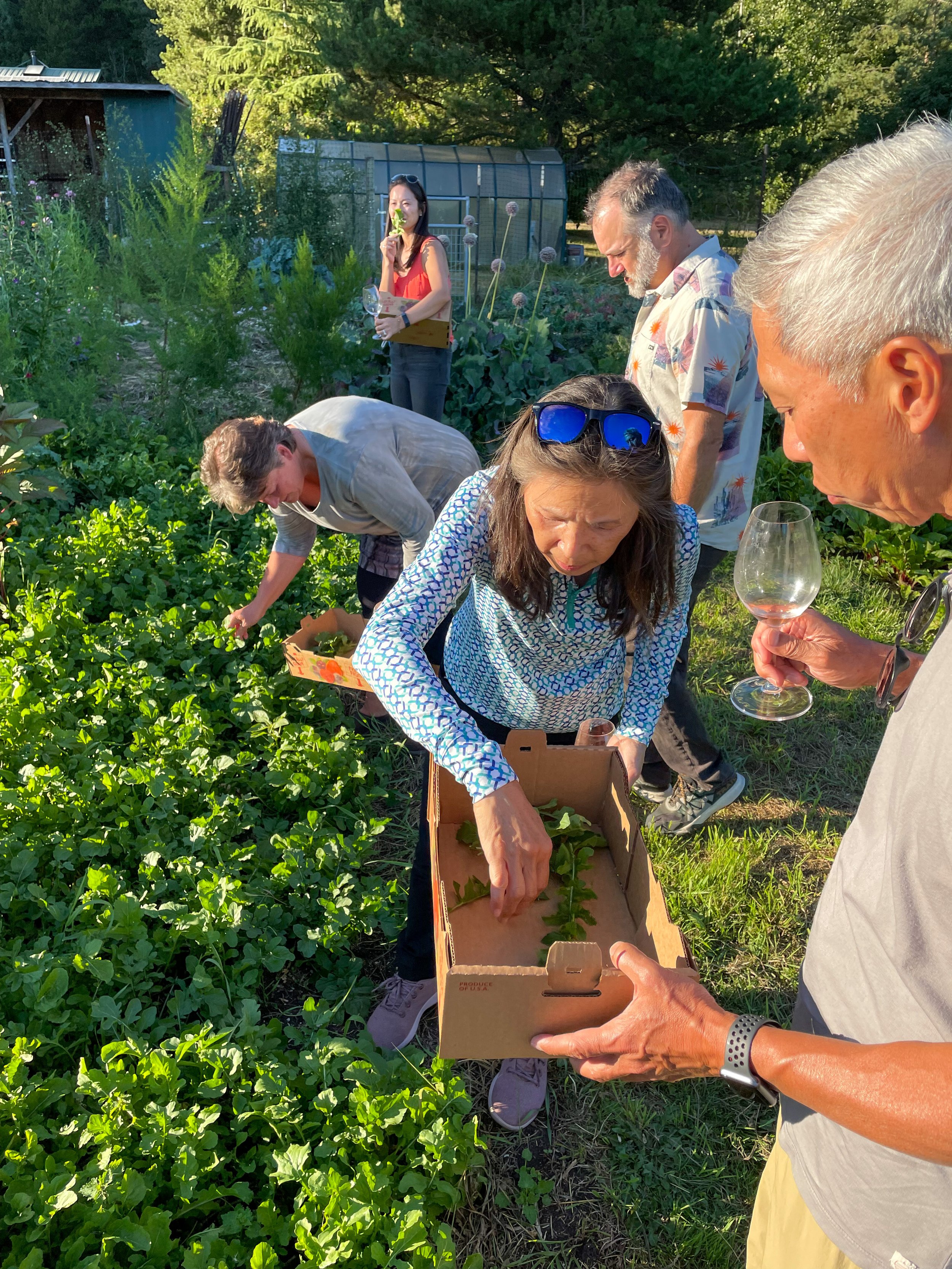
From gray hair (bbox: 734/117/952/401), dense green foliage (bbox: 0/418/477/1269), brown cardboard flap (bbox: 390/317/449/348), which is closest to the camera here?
gray hair (bbox: 734/117/952/401)

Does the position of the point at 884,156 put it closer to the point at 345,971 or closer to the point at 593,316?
the point at 345,971

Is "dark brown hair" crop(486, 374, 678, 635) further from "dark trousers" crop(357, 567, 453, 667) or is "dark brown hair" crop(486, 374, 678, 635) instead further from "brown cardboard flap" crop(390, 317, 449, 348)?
"brown cardboard flap" crop(390, 317, 449, 348)

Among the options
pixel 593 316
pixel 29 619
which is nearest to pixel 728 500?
pixel 29 619

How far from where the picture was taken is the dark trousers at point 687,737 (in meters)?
3.14

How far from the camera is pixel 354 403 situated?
130 inches

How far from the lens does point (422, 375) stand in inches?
217

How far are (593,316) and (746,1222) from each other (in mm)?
7732

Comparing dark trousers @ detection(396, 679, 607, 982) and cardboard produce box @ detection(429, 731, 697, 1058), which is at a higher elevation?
cardboard produce box @ detection(429, 731, 697, 1058)

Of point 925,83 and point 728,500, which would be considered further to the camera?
point 925,83

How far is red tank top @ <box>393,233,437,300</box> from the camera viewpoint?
5.49 m

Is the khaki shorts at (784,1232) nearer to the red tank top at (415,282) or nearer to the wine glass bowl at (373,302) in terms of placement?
the wine glass bowl at (373,302)

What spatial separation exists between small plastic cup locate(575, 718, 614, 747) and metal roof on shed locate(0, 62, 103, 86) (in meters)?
19.2

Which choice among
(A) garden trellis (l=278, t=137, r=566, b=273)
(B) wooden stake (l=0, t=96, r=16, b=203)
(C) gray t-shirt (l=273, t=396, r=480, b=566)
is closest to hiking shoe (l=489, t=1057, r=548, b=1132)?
(C) gray t-shirt (l=273, t=396, r=480, b=566)

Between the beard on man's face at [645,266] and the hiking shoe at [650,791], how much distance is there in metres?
1.73
